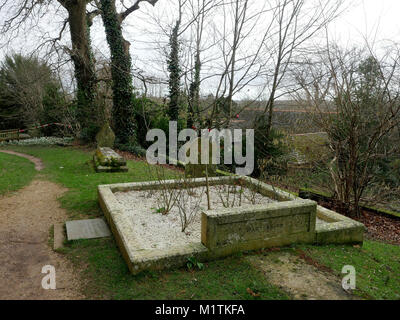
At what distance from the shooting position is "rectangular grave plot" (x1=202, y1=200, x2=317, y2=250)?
3.78m

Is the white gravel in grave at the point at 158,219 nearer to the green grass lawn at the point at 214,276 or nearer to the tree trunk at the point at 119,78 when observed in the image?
the green grass lawn at the point at 214,276

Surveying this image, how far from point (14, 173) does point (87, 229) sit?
561cm

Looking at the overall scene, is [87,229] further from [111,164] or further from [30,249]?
[111,164]

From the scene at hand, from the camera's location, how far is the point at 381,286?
3.53 m

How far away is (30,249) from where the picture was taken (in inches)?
173

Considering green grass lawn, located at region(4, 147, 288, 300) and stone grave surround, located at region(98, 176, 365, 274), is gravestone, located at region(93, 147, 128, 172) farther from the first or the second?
green grass lawn, located at region(4, 147, 288, 300)

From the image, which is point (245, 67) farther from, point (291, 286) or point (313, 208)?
point (291, 286)

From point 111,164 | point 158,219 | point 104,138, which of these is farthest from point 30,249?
point 104,138

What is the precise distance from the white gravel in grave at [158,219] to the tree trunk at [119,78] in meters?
9.32

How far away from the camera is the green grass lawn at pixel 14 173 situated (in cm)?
779

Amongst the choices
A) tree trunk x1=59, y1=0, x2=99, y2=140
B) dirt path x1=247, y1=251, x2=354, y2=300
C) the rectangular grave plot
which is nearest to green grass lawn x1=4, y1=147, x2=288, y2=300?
dirt path x1=247, y1=251, x2=354, y2=300

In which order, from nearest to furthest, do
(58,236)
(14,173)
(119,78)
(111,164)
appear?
(58,236)
(14,173)
(111,164)
(119,78)

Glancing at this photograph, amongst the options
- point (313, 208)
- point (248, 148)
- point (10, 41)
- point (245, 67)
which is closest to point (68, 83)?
point (10, 41)

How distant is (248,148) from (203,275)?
8612 millimetres
